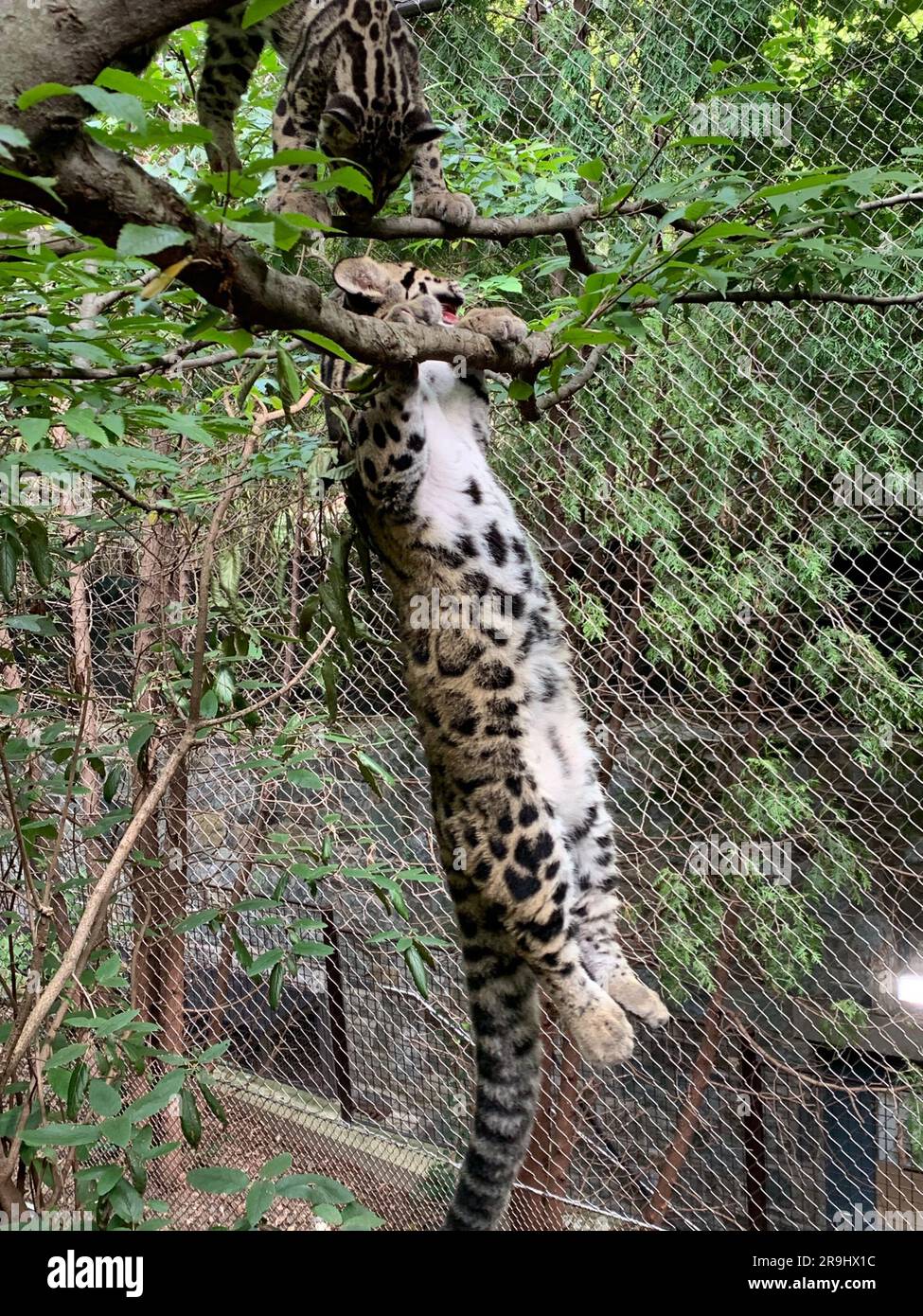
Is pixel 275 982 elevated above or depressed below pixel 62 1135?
below

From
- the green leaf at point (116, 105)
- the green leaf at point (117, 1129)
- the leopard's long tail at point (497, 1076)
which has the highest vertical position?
the green leaf at point (116, 105)

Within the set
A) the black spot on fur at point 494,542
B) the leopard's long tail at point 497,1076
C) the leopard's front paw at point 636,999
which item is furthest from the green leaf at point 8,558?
the leopard's front paw at point 636,999

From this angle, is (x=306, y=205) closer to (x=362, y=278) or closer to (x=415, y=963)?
(x=362, y=278)

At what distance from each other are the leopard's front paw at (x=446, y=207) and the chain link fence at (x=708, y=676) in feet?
3.02

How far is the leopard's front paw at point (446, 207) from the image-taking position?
318 centimetres

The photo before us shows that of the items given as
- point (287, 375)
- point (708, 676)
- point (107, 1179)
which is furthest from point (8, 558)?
point (708, 676)

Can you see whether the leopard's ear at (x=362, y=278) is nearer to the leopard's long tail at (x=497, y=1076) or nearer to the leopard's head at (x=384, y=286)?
the leopard's head at (x=384, y=286)

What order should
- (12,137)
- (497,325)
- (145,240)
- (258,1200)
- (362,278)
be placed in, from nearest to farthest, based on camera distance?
(12,137) < (145,240) < (258,1200) < (497,325) < (362,278)

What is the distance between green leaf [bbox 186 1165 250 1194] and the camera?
2004mm

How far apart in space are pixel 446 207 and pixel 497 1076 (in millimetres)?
2580

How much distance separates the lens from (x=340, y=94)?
3.05 m

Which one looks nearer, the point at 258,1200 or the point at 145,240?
the point at 145,240

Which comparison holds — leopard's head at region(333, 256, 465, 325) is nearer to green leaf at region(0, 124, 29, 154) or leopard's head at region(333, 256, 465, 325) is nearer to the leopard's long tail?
green leaf at region(0, 124, 29, 154)
